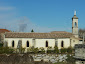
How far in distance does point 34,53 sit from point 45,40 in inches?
232

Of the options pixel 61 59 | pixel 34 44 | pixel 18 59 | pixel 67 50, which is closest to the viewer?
pixel 18 59

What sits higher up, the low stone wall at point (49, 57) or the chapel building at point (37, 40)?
the chapel building at point (37, 40)

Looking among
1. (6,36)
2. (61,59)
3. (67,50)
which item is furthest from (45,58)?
(6,36)

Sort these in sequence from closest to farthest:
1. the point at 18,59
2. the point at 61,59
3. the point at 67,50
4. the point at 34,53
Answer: the point at 18,59 < the point at 61,59 < the point at 34,53 < the point at 67,50

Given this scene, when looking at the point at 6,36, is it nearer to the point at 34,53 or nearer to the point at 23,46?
the point at 23,46

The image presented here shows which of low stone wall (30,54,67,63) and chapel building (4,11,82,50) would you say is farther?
chapel building (4,11,82,50)

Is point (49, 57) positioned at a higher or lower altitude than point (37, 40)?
lower

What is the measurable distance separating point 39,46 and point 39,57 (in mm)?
6089

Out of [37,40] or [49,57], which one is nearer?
[49,57]

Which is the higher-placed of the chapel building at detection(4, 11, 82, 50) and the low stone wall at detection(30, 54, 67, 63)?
the chapel building at detection(4, 11, 82, 50)

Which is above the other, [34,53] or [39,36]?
[39,36]

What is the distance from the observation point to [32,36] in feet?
123

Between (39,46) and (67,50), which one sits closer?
(67,50)

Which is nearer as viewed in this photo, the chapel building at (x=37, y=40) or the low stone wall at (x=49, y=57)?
the low stone wall at (x=49, y=57)
